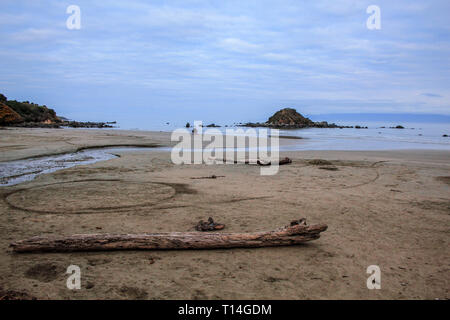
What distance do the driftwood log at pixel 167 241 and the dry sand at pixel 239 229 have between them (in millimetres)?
123

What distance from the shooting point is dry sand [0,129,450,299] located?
3697mm

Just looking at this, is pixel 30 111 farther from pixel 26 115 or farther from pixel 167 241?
pixel 167 241

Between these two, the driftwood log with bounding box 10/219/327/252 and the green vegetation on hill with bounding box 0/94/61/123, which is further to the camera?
the green vegetation on hill with bounding box 0/94/61/123

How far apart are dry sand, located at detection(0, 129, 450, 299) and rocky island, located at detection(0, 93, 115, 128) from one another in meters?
39.3

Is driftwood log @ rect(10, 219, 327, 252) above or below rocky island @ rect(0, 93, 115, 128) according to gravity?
below

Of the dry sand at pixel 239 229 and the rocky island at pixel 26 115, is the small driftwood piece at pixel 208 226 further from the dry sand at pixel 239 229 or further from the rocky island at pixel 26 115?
the rocky island at pixel 26 115

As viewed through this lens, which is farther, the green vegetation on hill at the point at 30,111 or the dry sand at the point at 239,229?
the green vegetation on hill at the point at 30,111

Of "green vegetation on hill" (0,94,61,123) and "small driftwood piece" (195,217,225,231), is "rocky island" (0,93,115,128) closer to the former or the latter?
"green vegetation on hill" (0,94,61,123)

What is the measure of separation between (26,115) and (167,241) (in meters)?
58.0

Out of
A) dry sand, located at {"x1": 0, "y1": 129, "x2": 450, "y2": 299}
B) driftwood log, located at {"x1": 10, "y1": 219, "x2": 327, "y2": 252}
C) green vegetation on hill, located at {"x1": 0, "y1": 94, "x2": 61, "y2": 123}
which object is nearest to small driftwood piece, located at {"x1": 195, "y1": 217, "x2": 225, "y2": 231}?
dry sand, located at {"x1": 0, "y1": 129, "x2": 450, "y2": 299}

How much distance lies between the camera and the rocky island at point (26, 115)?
139 ft

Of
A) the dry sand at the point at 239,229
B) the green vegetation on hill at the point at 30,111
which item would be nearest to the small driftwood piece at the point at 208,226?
the dry sand at the point at 239,229
